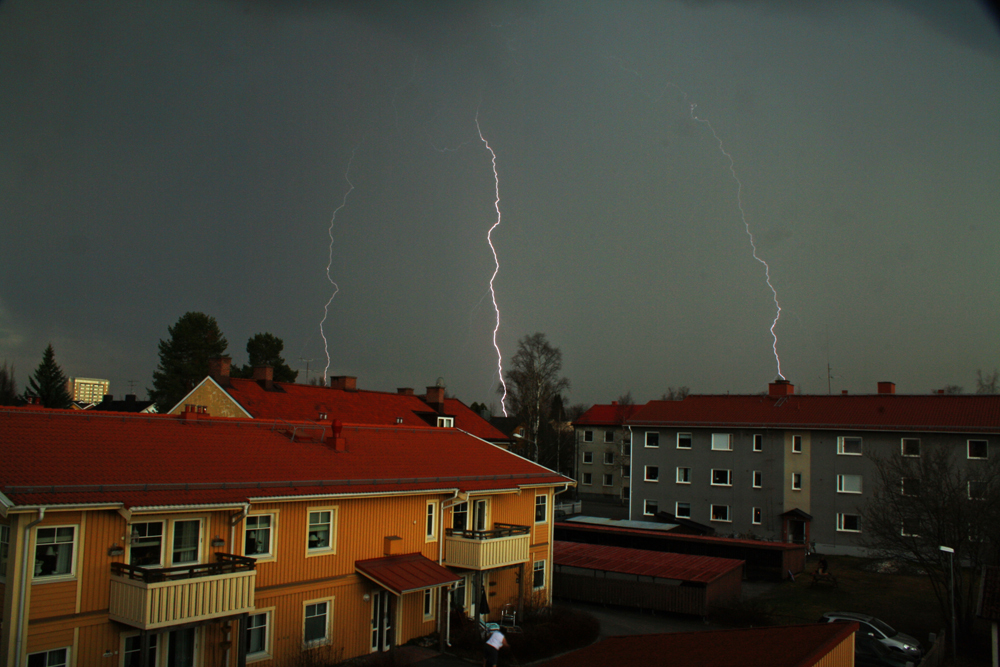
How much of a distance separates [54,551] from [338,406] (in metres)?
28.3

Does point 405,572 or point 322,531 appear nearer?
point 322,531

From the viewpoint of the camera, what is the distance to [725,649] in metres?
10.2

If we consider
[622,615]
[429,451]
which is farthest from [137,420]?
[622,615]

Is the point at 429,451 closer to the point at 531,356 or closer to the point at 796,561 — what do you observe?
the point at 796,561

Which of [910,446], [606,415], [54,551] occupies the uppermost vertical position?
[606,415]

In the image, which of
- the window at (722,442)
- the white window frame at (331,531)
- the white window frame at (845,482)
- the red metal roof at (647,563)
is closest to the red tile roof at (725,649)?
the white window frame at (331,531)

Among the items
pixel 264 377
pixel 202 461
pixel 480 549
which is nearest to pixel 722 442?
pixel 480 549

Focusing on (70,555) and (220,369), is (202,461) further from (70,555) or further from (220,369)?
(220,369)

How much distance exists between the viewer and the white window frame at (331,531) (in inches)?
674

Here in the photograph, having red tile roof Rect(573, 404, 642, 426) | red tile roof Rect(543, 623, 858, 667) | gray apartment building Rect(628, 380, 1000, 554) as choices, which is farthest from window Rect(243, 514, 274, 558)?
red tile roof Rect(573, 404, 642, 426)

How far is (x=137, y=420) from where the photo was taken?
1712 cm

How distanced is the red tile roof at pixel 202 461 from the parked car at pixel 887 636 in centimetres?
1074

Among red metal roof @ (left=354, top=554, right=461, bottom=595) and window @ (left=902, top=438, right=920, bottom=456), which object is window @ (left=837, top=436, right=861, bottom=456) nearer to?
window @ (left=902, top=438, right=920, bottom=456)

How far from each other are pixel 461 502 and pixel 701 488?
25475 mm
